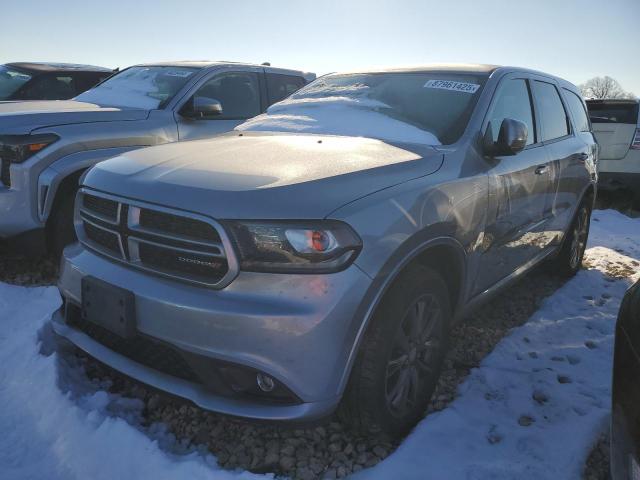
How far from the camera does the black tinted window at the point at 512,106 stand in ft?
10.1

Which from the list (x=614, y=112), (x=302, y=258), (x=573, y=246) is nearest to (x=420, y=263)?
(x=302, y=258)

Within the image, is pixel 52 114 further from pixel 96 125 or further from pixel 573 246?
pixel 573 246

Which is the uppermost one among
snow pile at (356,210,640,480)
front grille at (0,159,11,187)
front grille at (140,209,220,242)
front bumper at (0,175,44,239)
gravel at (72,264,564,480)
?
front grille at (140,209,220,242)

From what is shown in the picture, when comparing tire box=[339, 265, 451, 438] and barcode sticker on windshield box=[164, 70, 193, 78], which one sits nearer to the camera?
tire box=[339, 265, 451, 438]

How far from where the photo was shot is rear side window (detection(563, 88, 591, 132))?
452cm

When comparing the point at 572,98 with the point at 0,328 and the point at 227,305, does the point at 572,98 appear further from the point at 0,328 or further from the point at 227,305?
the point at 0,328

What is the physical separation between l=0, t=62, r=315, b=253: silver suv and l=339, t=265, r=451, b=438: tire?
2.73 m

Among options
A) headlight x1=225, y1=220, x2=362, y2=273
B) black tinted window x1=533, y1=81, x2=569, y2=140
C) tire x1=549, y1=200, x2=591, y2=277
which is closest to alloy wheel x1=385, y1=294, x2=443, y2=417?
headlight x1=225, y1=220, x2=362, y2=273

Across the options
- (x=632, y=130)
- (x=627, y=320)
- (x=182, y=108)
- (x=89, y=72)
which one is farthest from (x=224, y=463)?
(x=632, y=130)

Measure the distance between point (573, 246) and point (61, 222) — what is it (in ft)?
13.7

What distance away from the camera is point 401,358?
91.6 inches

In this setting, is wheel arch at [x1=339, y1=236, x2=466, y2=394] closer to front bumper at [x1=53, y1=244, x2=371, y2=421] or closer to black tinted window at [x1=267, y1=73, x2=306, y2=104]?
front bumper at [x1=53, y1=244, x2=371, y2=421]

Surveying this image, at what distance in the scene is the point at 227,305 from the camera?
1.89 meters

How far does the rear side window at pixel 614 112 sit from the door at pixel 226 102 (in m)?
5.45
